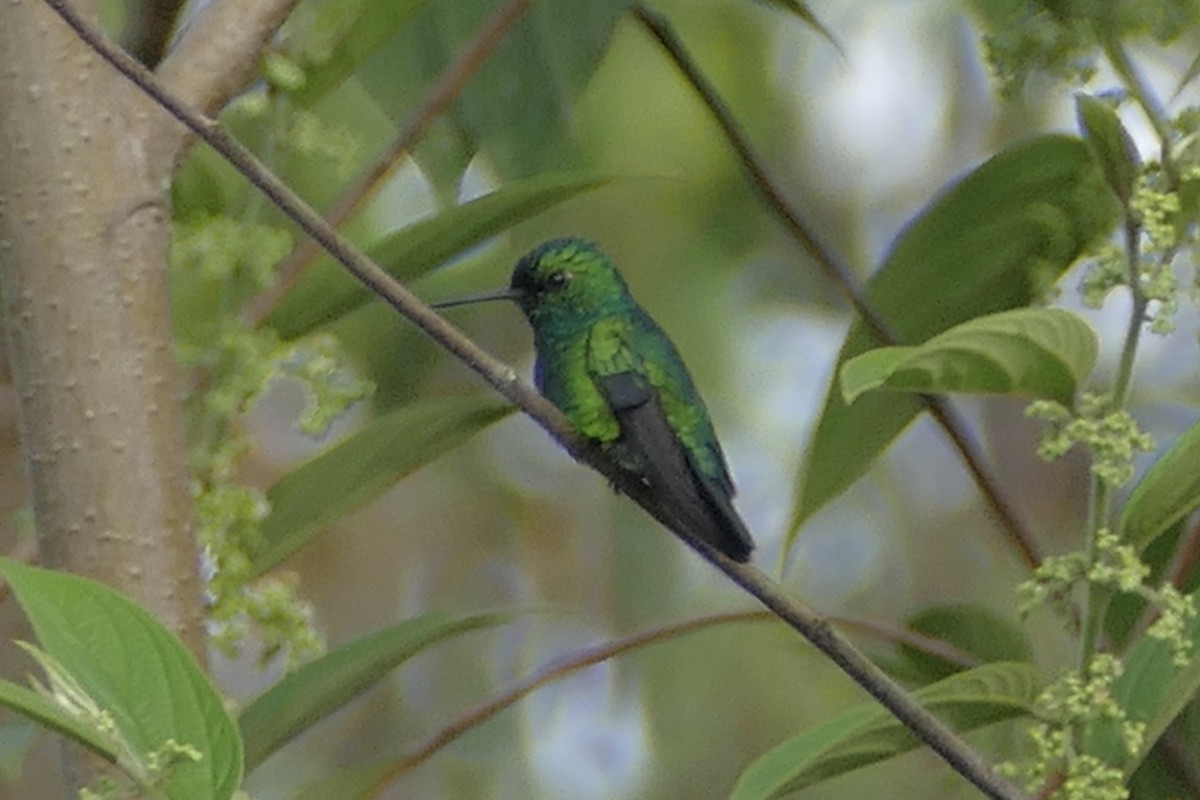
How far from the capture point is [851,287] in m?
0.87

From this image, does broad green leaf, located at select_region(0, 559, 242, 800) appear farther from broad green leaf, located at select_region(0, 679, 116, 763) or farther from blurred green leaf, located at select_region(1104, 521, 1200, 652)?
blurred green leaf, located at select_region(1104, 521, 1200, 652)

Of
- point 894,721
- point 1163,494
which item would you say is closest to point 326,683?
point 894,721

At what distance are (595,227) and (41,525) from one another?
3.25ft

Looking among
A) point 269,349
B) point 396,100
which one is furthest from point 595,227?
point 269,349

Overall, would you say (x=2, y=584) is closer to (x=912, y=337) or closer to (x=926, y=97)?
(x=912, y=337)

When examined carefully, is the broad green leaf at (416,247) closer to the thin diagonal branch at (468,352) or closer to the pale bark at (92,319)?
the pale bark at (92,319)

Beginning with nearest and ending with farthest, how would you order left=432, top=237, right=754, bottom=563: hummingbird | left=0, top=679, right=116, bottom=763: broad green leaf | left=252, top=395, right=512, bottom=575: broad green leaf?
left=0, top=679, right=116, bottom=763: broad green leaf
left=432, top=237, right=754, bottom=563: hummingbird
left=252, top=395, right=512, bottom=575: broad green leaf

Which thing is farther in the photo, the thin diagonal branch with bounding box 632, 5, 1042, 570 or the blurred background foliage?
the blurred background foliage

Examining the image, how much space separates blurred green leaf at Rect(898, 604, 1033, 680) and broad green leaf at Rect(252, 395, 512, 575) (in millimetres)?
246

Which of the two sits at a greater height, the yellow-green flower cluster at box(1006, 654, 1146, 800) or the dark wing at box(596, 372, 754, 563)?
the dark wing at box(596, 372, 754, 563)

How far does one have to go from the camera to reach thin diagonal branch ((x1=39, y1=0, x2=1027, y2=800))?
523mm

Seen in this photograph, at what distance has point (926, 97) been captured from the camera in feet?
5.74

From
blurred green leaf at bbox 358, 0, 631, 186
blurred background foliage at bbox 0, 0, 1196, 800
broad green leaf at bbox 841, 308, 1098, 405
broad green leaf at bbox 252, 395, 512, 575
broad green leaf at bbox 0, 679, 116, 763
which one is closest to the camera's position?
broad green leaf at bbox 0, 679, 116, 763

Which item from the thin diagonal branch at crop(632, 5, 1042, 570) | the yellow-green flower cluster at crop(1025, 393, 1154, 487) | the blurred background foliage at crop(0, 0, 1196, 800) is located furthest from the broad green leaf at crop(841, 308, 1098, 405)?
the blurred background foliage at crop(0, 0, 1196, 800)
